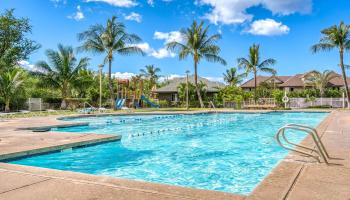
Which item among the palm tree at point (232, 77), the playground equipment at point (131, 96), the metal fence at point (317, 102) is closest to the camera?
the playground equipment at point (131, 96)

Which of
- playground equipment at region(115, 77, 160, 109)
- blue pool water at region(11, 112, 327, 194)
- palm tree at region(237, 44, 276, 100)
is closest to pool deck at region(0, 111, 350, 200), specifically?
blue pool water at region(11, 112, 327, 194)

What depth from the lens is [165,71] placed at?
63469 millimetres

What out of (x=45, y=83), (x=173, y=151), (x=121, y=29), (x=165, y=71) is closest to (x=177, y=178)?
(x=173, y=151)

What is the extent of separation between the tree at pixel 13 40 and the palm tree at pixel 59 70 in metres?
25.5

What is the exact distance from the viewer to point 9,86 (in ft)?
86.4

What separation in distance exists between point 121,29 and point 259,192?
27880 millimetres

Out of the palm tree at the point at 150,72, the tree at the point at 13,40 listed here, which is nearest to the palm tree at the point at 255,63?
the palm tree at the point at 150,72

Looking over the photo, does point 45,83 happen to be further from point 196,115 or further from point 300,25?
point 300,25

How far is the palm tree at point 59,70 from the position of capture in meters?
32.3

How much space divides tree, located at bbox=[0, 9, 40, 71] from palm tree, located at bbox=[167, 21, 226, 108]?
1011 inches

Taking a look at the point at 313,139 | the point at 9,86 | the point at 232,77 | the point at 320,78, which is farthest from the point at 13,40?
the point at 232,77

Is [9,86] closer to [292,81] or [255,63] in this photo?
[255,63]

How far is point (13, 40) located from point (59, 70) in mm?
26339

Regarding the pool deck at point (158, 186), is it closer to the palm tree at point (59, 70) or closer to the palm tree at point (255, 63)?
the palm tree at point (59, 70)
